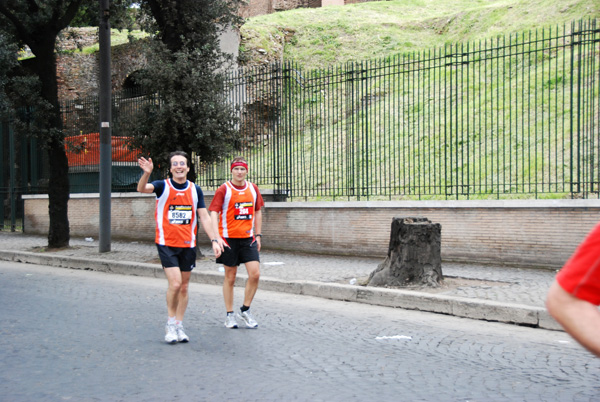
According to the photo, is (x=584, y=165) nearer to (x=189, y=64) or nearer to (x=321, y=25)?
(x=189, y=64)

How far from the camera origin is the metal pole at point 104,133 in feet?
45.0

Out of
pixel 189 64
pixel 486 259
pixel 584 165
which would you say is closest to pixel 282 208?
pixel 189 64

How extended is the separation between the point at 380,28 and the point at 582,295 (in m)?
32.6

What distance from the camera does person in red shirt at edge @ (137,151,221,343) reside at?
602 cm

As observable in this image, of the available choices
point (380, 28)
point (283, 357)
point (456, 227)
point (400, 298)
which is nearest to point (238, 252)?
point (283, 357)

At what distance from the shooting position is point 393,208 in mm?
12086

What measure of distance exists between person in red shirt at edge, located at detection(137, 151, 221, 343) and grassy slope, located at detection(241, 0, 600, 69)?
69.6 ft

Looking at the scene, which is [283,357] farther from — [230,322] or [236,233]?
[236,233]

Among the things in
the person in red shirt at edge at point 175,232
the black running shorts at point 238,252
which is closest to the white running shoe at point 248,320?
the black running shorts at point 238,252

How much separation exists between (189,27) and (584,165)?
8.16 meters

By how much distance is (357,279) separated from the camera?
948 centimetres

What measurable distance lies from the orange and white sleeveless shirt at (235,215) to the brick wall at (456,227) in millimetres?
5651

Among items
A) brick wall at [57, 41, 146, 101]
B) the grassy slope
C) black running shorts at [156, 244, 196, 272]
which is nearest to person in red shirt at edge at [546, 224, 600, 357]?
black running shorts at [156, 244, 196, 272]

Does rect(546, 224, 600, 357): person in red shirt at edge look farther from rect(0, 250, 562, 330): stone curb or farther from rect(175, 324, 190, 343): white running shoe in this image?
rect(0, 250, 562, 330): stone curb
